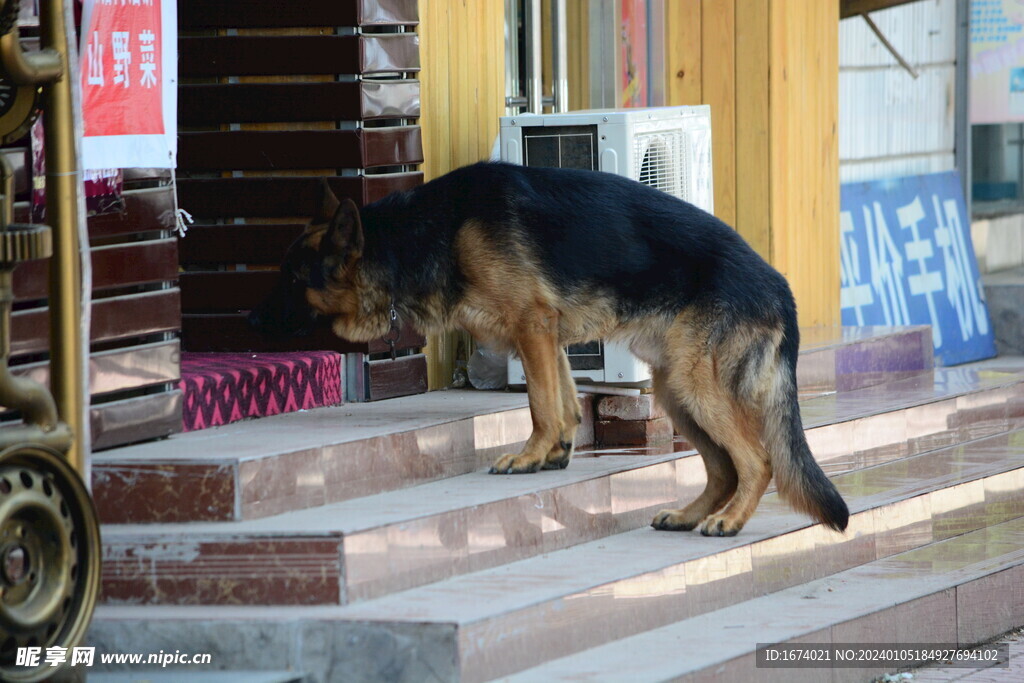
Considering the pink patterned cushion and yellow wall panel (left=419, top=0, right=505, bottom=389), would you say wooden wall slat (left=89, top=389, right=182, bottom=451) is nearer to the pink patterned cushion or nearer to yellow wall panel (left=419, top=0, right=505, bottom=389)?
the pink patterned cushion

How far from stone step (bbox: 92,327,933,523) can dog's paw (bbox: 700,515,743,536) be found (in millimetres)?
1031

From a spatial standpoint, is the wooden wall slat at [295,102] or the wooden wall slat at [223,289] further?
the wooden wall slat at [223,289]

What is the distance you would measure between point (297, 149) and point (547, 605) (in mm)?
2952

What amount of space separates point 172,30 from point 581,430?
2505 millimetres

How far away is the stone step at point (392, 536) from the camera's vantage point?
16.3 ft

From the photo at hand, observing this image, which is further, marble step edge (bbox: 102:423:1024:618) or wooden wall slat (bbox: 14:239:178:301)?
wooden wall slat (bbox: 14:239:178:301)

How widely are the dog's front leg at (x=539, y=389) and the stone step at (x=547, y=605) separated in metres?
0.44

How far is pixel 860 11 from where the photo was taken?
11.4m

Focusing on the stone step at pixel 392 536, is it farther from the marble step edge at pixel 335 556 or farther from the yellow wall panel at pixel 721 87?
the yellow wall panel at pixel 721 87

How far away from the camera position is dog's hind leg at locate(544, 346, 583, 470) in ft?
20.3

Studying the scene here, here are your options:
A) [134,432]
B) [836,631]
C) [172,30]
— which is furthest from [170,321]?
[836,631]

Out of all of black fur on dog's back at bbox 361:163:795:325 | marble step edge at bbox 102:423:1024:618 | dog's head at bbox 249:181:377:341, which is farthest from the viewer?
dog's head at bbox 249:181:377:341

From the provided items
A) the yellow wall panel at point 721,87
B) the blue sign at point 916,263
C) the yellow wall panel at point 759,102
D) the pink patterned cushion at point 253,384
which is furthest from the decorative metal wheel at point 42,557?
the blue sign at point 916,263

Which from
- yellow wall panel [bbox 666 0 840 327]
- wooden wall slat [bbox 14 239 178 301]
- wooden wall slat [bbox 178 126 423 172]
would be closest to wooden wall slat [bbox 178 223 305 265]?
wooden wall slat [bbox 178 126 423 172]
